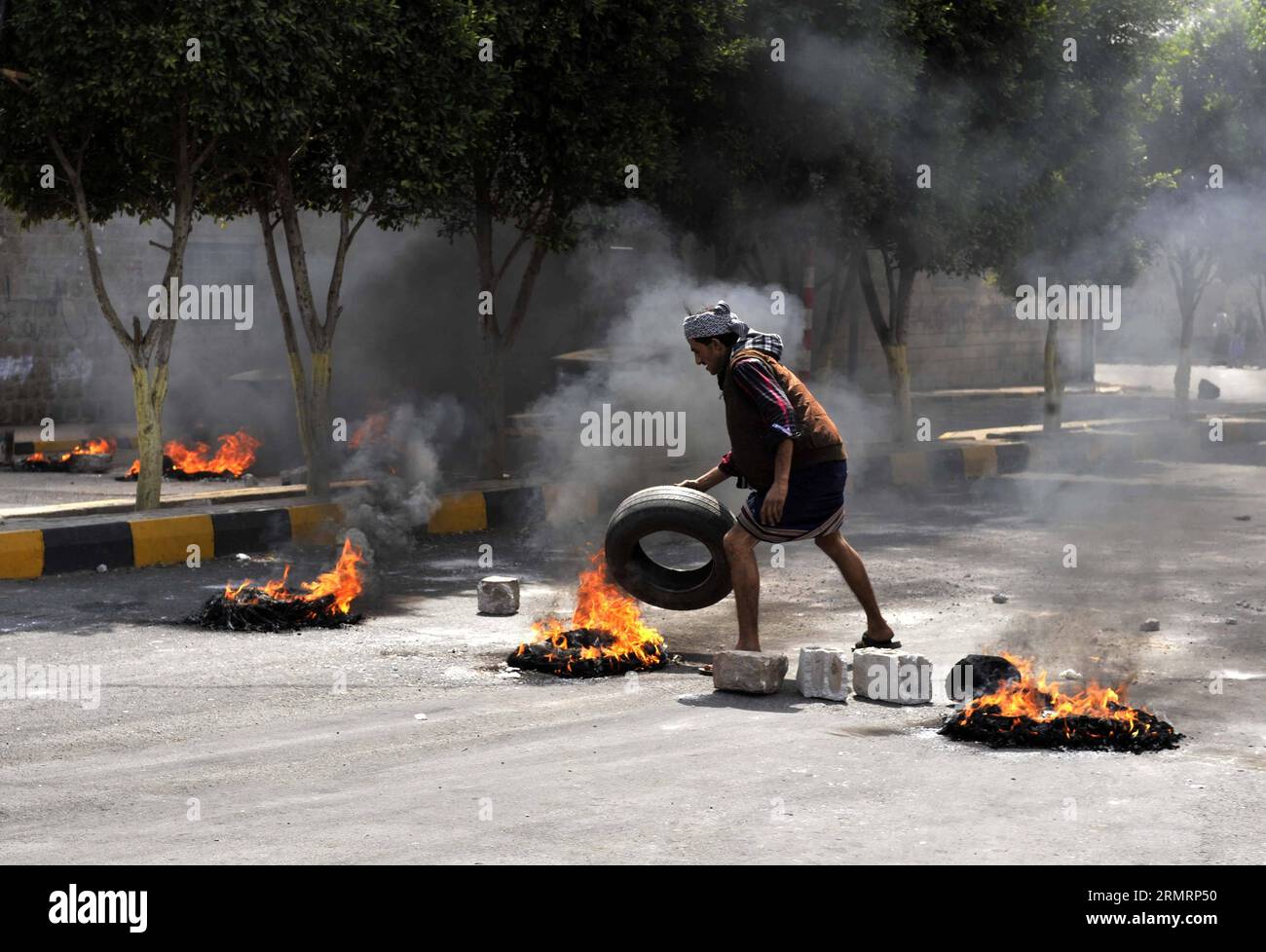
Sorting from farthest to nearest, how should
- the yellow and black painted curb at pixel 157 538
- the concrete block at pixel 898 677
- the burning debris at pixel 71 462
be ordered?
the burning debris at pixel 71 462 → the yellow and black painted curb at pixel 157 538 → the concrete block at pixel 898 677

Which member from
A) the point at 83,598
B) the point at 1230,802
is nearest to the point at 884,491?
the point at 83,598

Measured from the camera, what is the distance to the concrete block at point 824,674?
6715 millimetres

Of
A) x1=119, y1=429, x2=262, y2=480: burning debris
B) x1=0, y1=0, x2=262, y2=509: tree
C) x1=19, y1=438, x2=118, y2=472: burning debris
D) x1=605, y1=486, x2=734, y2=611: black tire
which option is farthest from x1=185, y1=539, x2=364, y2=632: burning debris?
x1=19, y1=438, x2=118, y2=472: burning debris

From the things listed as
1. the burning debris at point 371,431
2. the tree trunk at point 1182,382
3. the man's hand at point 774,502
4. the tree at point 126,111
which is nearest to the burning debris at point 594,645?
the man's hand at point 774,502

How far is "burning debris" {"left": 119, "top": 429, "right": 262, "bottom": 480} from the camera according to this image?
1652 centimetres

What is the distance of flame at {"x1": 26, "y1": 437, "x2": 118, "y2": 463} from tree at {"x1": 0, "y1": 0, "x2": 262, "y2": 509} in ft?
15.5

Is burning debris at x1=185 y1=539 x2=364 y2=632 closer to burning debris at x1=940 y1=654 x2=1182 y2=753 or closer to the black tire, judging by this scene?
the black tire

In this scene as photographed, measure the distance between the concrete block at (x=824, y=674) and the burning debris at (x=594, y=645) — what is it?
920mm

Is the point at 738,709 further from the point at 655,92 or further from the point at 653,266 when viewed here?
the point at 653,266

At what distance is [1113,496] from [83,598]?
9245 mm

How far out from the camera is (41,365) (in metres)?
19.9

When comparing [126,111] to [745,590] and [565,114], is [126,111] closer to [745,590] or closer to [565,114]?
[565,114]

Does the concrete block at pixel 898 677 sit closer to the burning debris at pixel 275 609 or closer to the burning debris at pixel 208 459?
the burning debris at pixel 275 609

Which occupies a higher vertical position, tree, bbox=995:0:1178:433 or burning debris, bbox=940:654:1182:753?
tree, bbox=995:0:1178:433
